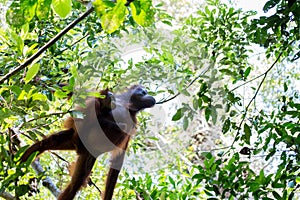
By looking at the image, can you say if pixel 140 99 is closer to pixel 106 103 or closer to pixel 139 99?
pixel 139 99

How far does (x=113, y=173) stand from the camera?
2.73m

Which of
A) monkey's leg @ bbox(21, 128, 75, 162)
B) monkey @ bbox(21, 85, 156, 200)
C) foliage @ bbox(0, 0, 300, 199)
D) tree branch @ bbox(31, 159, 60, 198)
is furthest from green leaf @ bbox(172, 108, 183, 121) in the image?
tree branch @ bbox(31, 159, 60, 198)

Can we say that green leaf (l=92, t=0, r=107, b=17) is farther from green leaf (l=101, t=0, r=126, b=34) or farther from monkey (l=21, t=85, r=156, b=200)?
monkey (l=21, t=85, r=156, b=200)

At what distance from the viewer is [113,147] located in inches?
104

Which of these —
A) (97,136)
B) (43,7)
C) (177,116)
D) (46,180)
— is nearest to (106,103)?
(97,136)

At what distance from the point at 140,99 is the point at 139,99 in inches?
0.6

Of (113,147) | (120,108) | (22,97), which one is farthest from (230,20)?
(22,97)

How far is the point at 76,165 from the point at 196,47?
98 cm

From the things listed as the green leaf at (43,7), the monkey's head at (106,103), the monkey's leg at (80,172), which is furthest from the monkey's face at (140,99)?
the green leaf at (43,7)

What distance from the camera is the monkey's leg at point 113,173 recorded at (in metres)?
2.68

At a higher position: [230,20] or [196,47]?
[230,20]

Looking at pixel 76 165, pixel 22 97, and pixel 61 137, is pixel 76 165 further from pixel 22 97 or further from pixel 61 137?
pixel 22 97

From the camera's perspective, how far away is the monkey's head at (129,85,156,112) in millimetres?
2760

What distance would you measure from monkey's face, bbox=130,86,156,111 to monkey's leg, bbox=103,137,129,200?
254mm
